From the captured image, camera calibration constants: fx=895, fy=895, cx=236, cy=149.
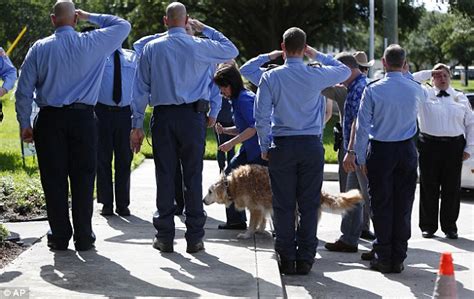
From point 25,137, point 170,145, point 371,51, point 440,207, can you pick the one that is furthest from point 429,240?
point 371,51

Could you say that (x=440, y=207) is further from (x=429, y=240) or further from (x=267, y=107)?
(x=267, y=107)

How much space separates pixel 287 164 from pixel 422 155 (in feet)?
10.3

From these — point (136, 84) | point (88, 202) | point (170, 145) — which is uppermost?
point (136, 84)

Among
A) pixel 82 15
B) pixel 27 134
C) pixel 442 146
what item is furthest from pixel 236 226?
pixel 82 15

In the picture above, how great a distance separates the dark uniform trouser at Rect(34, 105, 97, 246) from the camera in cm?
753

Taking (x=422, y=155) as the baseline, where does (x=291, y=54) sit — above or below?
above

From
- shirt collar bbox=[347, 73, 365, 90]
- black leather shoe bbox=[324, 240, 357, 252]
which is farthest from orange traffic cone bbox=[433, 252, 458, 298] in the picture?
shirt collar bbox=[347, 73, 365, 90]

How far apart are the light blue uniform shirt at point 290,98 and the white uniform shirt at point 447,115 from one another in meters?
2.68

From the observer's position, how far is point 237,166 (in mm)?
9102

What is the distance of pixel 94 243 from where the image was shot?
808 centimetres

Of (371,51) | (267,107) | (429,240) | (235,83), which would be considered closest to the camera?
(267,107)

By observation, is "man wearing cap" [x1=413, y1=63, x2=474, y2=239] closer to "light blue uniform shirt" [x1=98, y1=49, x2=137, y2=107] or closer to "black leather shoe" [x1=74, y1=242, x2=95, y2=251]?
"light blue uniform shirt" [x1=98, y1=49, x2=137, y2=107]

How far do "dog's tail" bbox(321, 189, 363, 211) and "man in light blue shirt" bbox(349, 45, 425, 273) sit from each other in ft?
1.95

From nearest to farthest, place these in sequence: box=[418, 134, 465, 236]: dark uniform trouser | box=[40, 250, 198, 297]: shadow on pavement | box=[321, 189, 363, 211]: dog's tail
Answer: box=[40, 250, 198, 297]: shadow on pavement → box=[321, 189, 363, 211]: dog's tail → box=[418, 134, 465, 236]: dark uniform trouser
